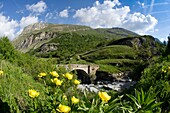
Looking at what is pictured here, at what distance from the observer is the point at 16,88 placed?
6.14m

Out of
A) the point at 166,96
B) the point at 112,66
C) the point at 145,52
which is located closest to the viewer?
the point at 166,96

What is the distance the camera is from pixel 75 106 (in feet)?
10.2

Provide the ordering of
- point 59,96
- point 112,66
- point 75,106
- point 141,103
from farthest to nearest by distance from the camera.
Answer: point 112,66 → point 59,96 → point 75,106 → point 141,103

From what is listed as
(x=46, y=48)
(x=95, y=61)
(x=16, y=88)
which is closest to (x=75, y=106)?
(x=16, y=88)

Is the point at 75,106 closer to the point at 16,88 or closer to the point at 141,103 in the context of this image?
the point at 141,103

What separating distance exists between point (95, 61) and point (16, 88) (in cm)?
8236

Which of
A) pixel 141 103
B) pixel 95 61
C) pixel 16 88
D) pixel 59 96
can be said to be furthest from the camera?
pixel 95 61

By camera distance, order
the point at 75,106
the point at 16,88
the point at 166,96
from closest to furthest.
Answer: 1. the point at 75,106
2. the point at 166,96
3. the point at 16,88

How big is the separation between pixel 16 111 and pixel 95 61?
84479 mm

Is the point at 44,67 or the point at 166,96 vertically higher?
the point at 44,67

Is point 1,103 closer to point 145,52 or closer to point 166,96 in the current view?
point 166,96

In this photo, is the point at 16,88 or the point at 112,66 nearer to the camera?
the point at 16,88

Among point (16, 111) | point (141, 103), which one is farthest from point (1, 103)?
point (141, 103)

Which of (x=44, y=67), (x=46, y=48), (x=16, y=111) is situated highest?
(x=46, y=48)
